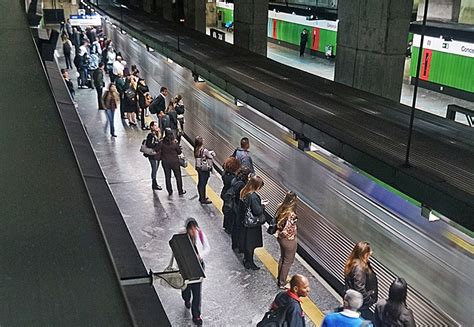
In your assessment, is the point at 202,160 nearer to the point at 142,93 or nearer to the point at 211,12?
the point at 142,93

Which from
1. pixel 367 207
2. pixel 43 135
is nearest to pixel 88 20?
pixel 367 207

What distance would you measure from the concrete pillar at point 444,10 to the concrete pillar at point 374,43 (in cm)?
1609

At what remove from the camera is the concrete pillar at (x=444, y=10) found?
25.9m

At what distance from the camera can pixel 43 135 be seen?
1282mm

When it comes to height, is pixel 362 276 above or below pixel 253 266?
above

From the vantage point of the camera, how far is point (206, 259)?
841 centimetres

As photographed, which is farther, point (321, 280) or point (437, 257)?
point (321, 280)

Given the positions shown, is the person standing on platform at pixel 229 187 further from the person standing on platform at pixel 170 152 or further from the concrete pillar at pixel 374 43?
the concrete pillar at pixel 374 43

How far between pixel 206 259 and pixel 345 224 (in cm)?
224

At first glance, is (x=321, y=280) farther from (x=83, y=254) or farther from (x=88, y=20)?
(x=88, y=20)

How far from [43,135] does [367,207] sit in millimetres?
5843

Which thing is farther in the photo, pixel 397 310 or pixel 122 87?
pixel 122 87

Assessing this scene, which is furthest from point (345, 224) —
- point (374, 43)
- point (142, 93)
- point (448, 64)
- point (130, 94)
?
point (448, 64)

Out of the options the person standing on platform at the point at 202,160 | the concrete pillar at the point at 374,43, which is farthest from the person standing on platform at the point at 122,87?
the concrete pillar at the point at 374,43
